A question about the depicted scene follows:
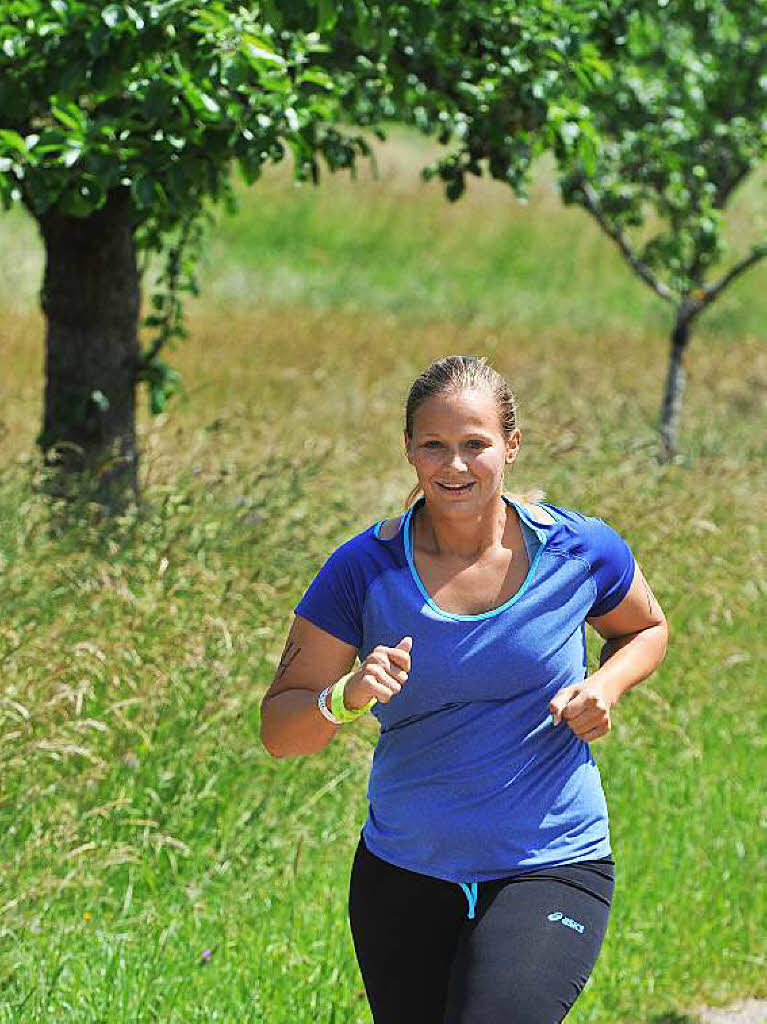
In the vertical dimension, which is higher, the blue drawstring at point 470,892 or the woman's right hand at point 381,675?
the woman's right hand at point 381,675

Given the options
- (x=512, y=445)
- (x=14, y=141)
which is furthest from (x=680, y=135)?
(x=512, y=445)

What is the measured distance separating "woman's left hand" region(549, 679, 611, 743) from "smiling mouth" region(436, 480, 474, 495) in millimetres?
422

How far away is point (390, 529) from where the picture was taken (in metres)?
3.23

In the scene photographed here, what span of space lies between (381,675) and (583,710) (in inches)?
16.8

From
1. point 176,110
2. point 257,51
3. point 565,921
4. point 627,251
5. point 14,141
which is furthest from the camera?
point 627,251

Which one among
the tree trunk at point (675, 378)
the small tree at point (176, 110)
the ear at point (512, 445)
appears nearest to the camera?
the ear at point (512, 445)

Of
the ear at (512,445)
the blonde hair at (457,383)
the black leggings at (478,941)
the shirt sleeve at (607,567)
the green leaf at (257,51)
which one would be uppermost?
the green leaf at (257,51)

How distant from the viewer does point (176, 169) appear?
19.5ft

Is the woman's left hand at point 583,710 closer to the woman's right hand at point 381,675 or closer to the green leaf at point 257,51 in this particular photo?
the woman's right hand at point 381,675

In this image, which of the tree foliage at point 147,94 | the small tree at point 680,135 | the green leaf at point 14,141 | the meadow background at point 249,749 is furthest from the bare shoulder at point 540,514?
the small tree at point 680,135

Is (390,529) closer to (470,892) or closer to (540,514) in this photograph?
(540,514)

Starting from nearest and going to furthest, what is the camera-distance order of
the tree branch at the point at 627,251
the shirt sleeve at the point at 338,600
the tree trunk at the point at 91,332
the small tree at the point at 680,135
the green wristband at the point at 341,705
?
the green wristband at the point at 341,705 < the shirt sleeve at the point at 338,600 < the tree trunk at the point at 91,332 < the small tree at the point at 680,135 < the tree branch at the point at 627,251

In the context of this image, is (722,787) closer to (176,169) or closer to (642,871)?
(642,871)

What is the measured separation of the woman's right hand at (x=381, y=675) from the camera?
111 inches
